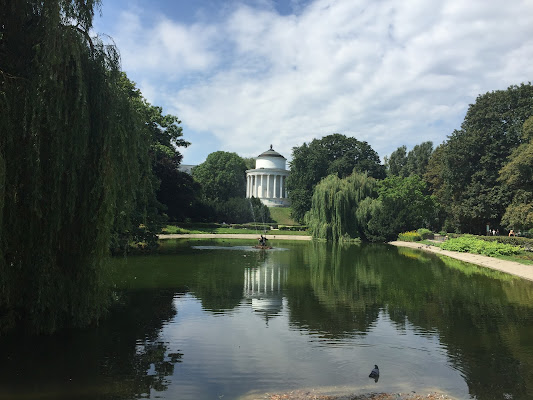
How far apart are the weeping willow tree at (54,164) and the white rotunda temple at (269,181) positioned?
78657mm

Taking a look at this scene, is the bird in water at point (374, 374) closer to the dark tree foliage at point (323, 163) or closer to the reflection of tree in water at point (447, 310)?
the reflection of tree in water at point (447, 310)

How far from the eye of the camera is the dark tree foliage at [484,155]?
42281 mm

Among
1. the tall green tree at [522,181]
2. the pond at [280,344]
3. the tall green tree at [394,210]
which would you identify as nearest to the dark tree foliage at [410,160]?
the tall green tree at [394,210]

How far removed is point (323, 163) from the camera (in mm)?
65812

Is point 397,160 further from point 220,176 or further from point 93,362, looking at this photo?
point 93,362

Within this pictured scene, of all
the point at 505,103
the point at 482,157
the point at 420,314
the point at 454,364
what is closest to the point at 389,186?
the point at 482,157

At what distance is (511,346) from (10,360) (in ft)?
32.5

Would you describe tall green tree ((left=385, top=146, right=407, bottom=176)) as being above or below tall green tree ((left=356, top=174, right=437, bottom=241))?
above

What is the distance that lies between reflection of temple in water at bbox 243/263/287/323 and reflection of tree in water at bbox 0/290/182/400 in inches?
129

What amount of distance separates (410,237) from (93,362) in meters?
40.5

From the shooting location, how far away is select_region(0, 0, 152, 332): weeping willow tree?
8344mm

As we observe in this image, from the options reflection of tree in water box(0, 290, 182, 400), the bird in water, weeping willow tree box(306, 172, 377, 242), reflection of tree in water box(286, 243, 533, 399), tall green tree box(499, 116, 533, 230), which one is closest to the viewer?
reflection of tree in water box(0, 290, 182, 400)

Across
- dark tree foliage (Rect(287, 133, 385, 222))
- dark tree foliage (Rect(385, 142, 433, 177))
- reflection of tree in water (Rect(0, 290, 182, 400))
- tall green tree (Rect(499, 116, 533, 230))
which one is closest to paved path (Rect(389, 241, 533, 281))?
tall green tree (Rect(499, 116, 533, 230))

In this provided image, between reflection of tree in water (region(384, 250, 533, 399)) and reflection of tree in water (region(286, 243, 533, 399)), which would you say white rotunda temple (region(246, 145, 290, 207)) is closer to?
reflection of tree in water (region(286, 243, 533, 399))
